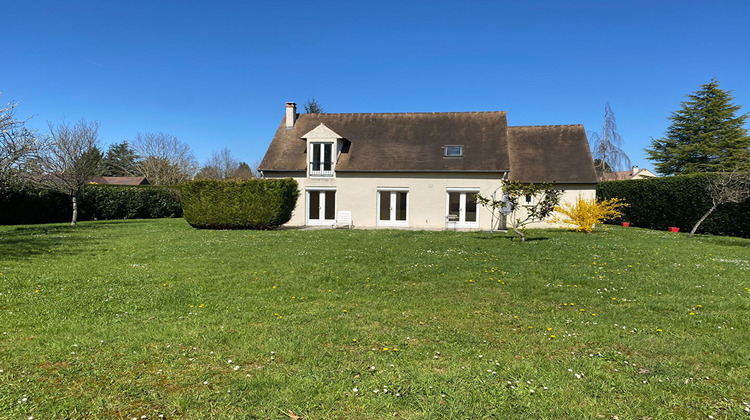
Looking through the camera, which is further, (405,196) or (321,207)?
(321,207)

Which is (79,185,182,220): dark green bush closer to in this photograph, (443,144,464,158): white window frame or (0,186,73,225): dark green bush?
(0,186,73,225): dark green bush

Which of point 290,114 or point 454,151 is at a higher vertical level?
point 290,114

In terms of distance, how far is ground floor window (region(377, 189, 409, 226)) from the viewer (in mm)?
22688

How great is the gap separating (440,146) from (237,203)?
1165 centimetres

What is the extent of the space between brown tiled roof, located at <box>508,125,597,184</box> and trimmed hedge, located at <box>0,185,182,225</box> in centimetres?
2477

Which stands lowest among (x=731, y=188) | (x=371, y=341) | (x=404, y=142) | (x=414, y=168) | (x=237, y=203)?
(x=371, y=341)

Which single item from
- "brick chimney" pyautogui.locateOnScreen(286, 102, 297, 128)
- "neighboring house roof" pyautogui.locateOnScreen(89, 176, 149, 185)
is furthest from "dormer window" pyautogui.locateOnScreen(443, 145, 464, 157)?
"neighboring house roof" pyautogui.locateOnScreen(89, 176, 149, 185)

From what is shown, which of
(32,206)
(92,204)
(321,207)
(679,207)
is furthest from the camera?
(92,204)

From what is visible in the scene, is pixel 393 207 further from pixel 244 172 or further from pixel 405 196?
pixel 244 172

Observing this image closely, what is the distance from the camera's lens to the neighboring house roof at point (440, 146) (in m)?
22.6

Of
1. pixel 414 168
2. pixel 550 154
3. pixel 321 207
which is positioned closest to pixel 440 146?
pixel 414 168

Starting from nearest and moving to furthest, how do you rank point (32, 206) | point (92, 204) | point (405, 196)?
point (32, 206), point (405, 196), point (92, 204)

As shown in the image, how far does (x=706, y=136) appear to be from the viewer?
126 ft

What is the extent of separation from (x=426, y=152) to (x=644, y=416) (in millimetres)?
20676
